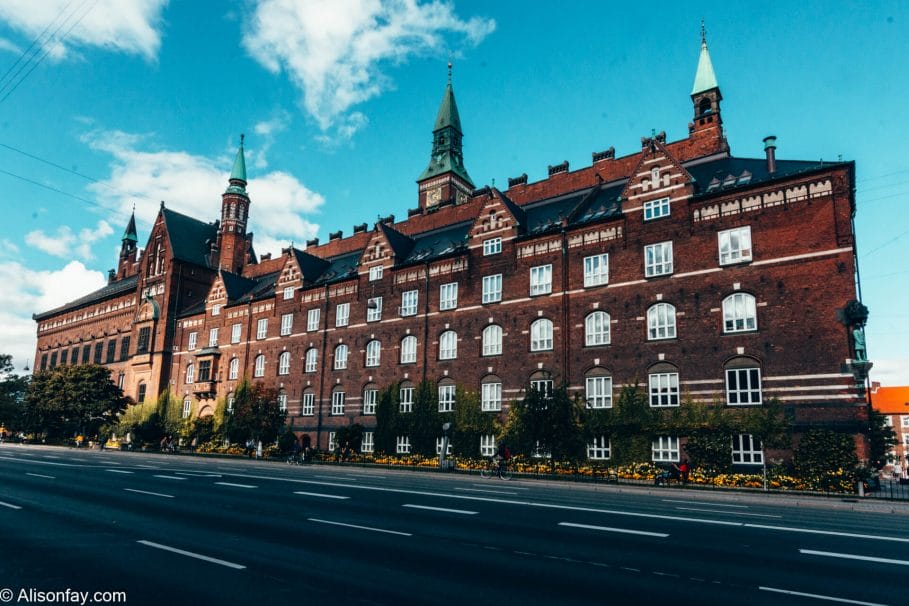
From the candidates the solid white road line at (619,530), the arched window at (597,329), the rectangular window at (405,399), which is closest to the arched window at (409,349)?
the rectangular window at (405,399)

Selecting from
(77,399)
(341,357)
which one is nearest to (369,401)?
(341,357)

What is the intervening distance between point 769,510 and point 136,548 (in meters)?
18.7

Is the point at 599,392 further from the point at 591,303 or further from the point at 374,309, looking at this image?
the point at 374,309

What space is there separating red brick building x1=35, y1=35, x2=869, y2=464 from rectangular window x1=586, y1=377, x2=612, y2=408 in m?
0.09

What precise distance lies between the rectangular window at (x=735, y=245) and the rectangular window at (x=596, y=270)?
6.60 meters

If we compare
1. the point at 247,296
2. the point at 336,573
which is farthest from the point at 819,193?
the point at 247,296

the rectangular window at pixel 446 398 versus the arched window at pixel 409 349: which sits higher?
the arched window at pixel 409 349

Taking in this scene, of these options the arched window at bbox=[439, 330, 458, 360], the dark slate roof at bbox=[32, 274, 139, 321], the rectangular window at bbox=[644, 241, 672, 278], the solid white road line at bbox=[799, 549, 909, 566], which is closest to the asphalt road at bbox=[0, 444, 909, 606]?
the solid white road line at bbox=[799, 549, 909, 566]

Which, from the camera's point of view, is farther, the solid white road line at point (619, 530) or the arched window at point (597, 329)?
the arched window at point (597, 329)

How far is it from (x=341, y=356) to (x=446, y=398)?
12.2 metres

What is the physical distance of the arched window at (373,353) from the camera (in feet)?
152

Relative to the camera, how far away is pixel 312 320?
172 ft

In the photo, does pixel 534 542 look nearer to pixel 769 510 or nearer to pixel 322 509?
pixel 322 509

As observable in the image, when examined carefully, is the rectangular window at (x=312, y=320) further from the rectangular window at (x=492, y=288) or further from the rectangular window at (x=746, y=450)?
Result: the rectangular window at (x=746, y=450)
